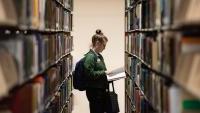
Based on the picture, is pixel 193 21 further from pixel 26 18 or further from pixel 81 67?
pixel 81 67

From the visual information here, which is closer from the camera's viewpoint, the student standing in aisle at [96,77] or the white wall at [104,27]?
the student standing in aisle at [96,77]

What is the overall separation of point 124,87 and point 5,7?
A: 6.15 meters

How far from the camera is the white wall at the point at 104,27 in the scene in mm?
7980

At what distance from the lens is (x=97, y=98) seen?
582cm

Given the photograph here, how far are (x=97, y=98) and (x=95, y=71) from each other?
0.41 m

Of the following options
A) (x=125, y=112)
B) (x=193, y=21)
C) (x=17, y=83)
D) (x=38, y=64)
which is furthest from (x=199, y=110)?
(x=125, y=112)

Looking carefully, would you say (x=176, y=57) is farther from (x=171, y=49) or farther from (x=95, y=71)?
(x=95, y=71)

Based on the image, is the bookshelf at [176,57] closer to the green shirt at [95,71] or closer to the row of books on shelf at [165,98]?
the row of books on shelf at [165,98]

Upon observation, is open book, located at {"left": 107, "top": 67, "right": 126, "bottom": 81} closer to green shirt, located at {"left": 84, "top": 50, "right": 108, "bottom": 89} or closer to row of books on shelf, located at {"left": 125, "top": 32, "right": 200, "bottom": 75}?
green shirt, located at {"left": 84, "top": 50, "right": 108, "bottom": 89}

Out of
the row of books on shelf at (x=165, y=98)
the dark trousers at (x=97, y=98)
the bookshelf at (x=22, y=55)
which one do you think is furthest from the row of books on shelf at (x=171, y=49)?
the dark trousers at (x=97, y=98)

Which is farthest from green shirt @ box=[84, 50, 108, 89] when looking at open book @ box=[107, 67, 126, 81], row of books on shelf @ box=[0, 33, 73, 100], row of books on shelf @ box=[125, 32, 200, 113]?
row of books on shelf @ box=[0, 33, 73, 100]

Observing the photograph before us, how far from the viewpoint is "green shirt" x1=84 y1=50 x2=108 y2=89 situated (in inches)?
220

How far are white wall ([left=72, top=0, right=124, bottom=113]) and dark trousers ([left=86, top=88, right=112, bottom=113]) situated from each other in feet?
6.89

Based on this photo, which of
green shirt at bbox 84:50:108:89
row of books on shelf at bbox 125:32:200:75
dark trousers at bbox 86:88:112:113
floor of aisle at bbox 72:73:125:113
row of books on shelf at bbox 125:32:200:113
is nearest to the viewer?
row of books on shelf at bbox 125:32:200:113
